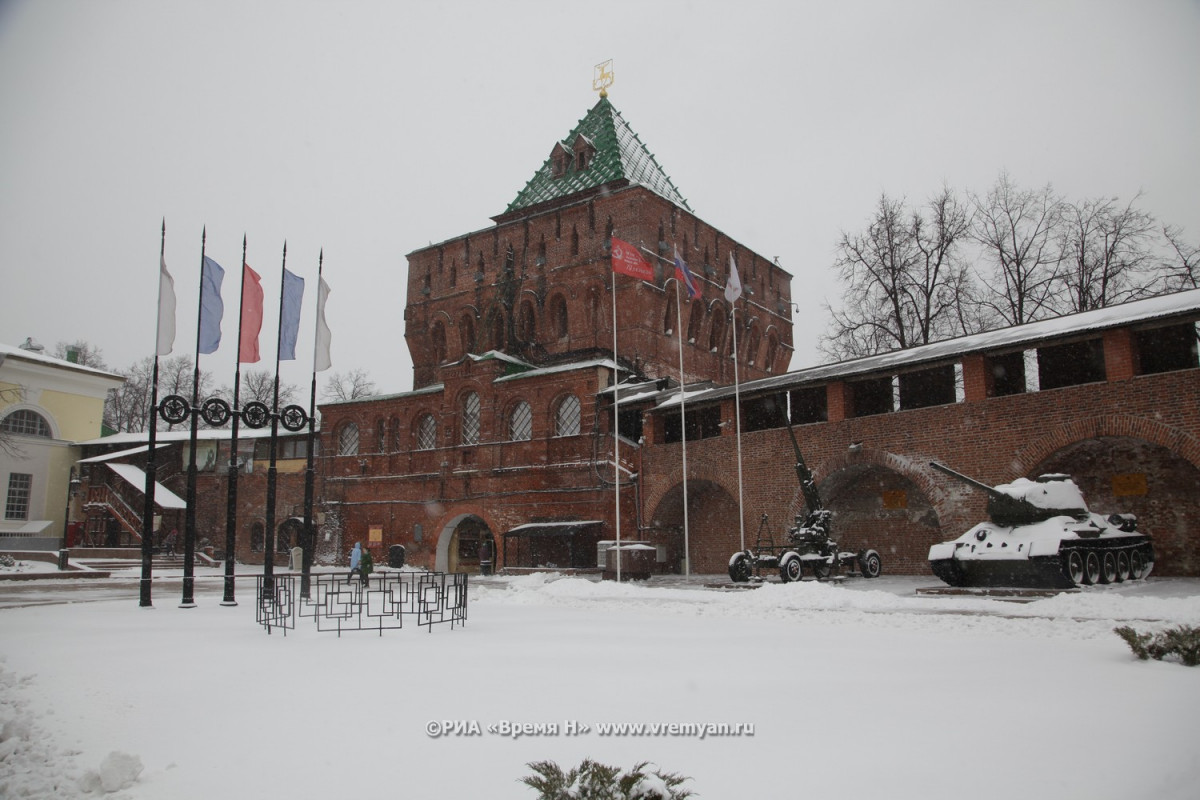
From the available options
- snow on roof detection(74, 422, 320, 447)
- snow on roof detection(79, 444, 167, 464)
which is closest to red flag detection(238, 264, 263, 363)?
snow on roof detection(74, 422, 320, 447)

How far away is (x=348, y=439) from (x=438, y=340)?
5695mm

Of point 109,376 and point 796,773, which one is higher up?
point 109,376

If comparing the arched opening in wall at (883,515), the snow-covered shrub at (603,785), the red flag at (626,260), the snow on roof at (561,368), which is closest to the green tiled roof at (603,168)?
the snow on roof at (561,368)

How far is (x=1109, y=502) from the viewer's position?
1883 centimetres

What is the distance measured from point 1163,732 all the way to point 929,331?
2580cm

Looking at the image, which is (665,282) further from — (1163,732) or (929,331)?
(1163,732)

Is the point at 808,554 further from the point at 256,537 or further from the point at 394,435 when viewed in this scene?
the point at 256,537

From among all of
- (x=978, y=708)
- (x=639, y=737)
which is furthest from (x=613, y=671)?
(x=978, y=708)

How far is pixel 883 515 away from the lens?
22766mm

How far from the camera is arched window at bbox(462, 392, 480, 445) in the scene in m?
31.3

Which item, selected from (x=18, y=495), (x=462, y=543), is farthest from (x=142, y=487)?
(x=462, y=543)

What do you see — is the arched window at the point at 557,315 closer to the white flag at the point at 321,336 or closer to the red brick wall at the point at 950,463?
the red brick wall at the point at 950,463

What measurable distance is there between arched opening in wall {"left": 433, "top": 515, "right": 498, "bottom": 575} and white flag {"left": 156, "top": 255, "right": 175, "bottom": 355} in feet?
53.8

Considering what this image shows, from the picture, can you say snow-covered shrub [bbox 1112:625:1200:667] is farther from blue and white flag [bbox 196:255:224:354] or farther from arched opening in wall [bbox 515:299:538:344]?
arched opening in wall [bbox 515:299:538:344]
